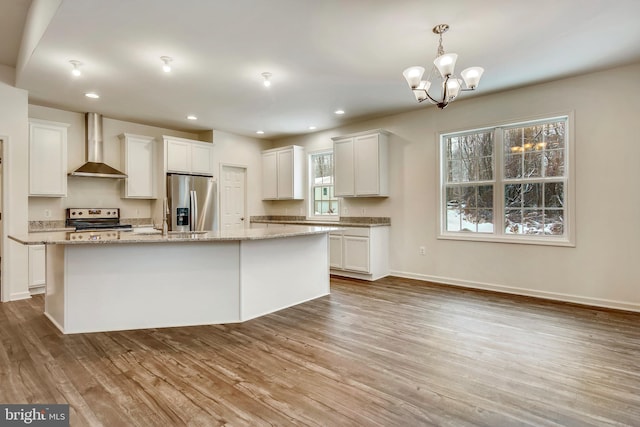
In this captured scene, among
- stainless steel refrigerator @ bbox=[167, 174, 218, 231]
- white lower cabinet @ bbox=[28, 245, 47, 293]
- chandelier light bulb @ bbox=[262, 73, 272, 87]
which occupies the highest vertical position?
chandelier light bulb @ bbox=[262, 73, 272, 87]

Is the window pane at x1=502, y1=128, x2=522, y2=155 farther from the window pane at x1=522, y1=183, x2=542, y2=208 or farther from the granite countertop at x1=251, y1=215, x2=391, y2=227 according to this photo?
the granite countertop at x1=251, y1=215, x2=391, y2=227

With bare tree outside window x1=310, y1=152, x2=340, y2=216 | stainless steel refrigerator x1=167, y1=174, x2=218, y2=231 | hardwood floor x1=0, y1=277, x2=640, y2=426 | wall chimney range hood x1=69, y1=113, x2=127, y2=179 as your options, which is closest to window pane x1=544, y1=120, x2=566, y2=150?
hardwood floor x1=0, y1=277, x2=640, y2=426

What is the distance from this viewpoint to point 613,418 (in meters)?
1.78

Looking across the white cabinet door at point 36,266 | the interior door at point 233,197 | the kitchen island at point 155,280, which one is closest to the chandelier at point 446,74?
the kitchen island at point 155,280

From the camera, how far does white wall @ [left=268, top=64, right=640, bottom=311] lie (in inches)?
143

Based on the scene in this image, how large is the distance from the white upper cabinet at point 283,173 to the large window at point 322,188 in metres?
0.22

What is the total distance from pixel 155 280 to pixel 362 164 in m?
3.57


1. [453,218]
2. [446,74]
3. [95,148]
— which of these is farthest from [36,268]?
[453,218]

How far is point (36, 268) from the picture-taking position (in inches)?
173

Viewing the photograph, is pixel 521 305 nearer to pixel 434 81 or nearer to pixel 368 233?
pixel 368 233

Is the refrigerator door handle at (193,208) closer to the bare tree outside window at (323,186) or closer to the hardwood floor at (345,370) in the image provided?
the bare tree outside window at (323,186)

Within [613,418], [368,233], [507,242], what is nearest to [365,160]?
[368,233]

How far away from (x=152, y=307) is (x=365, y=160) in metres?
3.72

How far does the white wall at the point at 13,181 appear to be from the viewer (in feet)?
13.3
